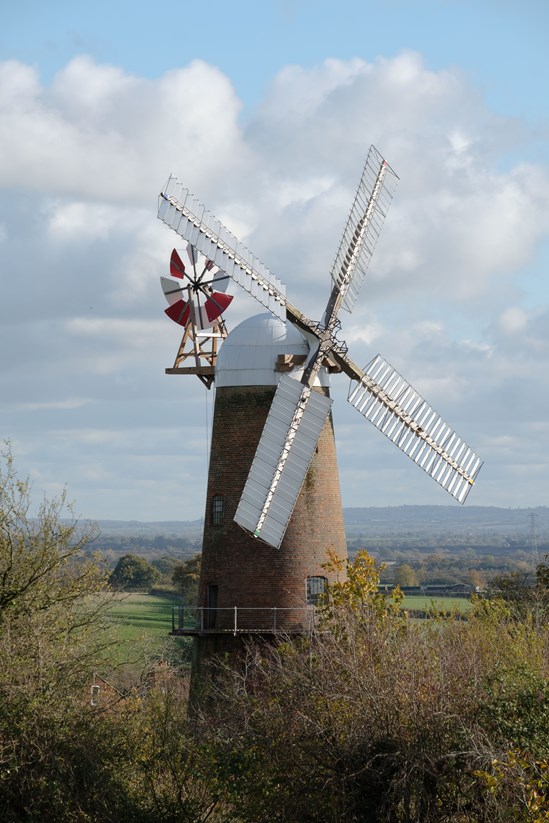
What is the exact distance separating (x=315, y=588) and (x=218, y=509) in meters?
2.79

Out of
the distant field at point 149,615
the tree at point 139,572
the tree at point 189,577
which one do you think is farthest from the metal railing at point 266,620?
the tree at point 139,572

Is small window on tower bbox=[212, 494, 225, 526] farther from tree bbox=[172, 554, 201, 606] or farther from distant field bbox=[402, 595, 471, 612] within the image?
tree bbox=[172, 554, 201, 606]

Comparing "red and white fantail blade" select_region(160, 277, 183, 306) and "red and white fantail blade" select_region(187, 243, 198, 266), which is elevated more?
"red and white fantail blade" select_region(187, 243, 198, 266)

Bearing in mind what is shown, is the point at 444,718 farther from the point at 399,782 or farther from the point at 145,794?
the point at 145,794

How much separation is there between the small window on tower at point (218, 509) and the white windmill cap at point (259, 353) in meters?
2.50

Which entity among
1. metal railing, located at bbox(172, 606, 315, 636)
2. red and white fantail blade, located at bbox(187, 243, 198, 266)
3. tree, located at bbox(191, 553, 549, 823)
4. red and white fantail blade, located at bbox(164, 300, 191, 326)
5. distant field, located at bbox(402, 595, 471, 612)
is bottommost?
tree, located at bbox(191, 553, 549, 823)

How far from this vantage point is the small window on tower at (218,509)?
2872cm

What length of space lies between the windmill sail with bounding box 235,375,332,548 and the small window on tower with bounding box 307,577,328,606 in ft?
4.56

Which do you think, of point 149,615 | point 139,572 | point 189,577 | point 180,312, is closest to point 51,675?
point 180,312

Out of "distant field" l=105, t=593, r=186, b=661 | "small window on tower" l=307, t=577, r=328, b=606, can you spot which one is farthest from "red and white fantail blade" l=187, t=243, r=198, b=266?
"distant field" l=105, t=593, r=186, b=661

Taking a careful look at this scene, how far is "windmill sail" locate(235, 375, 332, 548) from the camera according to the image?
89.7 ft

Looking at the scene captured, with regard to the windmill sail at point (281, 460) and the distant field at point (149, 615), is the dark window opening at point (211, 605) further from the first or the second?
the distant field at point (149, 615)

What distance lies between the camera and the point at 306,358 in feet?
93.2

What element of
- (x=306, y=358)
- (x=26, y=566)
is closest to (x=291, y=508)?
(x=306, y=358)
